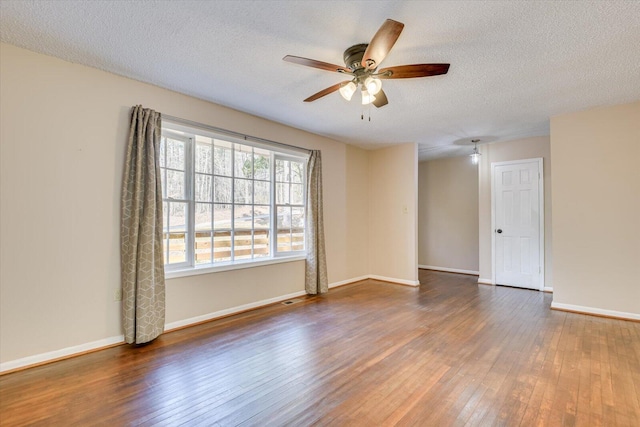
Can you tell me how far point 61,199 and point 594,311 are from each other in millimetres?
6055

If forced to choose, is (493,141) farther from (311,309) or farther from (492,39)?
(311,309)

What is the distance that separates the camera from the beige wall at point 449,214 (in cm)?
656

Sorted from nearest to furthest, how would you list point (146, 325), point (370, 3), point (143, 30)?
1. point (370, 3)
2. point (143, 30)
3. point (146, 325)

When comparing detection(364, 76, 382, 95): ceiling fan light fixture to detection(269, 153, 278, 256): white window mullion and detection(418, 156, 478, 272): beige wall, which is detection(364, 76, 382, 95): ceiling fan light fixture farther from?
detection(418, 156, 478, 272): beige wall

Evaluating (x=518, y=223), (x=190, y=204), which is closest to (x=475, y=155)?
(x=518, y=223)

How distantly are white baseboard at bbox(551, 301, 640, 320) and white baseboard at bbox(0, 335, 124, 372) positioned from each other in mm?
5290

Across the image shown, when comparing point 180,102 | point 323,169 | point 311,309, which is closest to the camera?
point 180,102

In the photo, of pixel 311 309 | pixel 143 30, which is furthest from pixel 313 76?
pixel 311 309

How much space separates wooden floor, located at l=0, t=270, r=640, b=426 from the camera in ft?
6.09

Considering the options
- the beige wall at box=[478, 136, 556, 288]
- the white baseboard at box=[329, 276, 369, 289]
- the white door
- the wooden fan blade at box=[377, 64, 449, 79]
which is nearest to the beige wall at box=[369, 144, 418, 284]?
the white baseboard at box=[329, 276, 369, 289]

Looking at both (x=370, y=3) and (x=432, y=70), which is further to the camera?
(x=432, y=70)

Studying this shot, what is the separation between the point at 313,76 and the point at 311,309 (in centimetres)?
289

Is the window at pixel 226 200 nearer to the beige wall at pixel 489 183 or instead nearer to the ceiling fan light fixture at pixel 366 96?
the ceiling fan light fixture at pixel 366 96

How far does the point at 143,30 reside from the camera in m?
2.22
